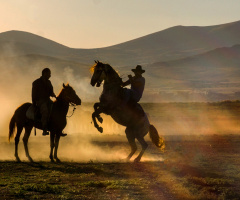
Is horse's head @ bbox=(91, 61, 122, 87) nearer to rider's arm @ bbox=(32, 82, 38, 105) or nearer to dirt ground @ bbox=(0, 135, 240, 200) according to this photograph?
rider's arm @ bbox=(32, 82, 38, 105)

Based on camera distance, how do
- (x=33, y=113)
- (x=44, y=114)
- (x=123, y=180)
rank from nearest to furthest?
1. (x=123, y=180)
2. (x=44, y=114)
3. (x=33, y=113)

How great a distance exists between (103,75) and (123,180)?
4312 millimetres

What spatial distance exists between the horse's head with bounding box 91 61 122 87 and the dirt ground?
278 centimetres

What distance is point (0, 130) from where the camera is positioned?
33469 millimetres

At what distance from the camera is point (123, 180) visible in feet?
38.1

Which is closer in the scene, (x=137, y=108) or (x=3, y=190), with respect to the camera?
(x=3, y=190)

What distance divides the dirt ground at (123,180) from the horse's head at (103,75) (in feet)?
9.12

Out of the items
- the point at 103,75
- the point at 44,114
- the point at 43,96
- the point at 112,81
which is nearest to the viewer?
the point at 112,81

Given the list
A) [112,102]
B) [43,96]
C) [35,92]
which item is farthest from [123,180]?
[35,92]

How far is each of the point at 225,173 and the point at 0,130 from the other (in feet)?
76.3

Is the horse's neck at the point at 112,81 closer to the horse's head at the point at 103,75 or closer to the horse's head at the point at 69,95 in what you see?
the horse's head at the point at 103,75

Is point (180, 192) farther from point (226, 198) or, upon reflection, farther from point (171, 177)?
point (171, 177)

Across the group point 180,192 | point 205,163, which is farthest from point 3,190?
point 205,163

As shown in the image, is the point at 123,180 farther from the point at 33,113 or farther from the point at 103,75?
the point at 33,113
